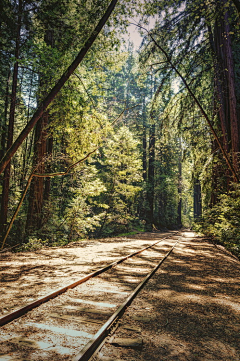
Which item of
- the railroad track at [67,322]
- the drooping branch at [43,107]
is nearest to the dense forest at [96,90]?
the drooping branch at [43,107]

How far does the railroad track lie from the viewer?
2266 millimetres

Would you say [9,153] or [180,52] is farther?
[180,52]

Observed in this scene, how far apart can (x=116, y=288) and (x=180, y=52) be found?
36.4 ft

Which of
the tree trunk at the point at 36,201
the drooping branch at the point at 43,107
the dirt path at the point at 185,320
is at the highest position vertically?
the drooping branch at the point at 43,107

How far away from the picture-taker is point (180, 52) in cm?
1101

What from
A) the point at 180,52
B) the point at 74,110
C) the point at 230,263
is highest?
the point at 180,52

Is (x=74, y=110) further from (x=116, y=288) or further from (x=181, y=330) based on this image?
(x=181, y=330)

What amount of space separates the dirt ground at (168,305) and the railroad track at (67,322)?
212mm

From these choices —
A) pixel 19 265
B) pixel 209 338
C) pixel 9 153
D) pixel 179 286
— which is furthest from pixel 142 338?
pixel 9 153

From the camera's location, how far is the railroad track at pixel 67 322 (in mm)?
2266

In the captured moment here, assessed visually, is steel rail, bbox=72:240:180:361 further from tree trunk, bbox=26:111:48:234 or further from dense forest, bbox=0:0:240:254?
tree trunk, bbox=26:111:48:234

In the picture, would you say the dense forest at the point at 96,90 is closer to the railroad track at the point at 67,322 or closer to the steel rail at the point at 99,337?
the railroad track at the point at 67,322

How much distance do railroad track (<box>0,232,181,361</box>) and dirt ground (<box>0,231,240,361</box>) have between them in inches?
8.3

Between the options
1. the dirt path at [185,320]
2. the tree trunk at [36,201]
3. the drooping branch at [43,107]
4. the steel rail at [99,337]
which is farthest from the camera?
the tree trunk at [36,201]
